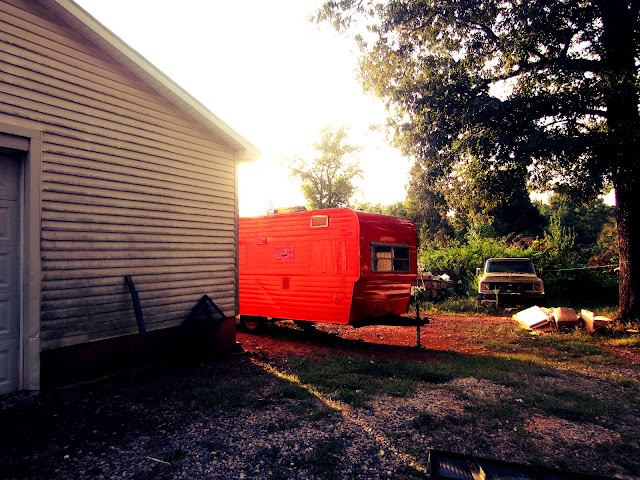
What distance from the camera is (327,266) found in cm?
894

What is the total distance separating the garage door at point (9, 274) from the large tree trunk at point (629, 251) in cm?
1291

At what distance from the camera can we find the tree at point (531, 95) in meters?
9.78

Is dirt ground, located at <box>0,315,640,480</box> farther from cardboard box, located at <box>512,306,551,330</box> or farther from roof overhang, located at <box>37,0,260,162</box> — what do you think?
roof overhang, located at <box>37,0,260,162</box>

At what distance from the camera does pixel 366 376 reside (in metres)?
6.60

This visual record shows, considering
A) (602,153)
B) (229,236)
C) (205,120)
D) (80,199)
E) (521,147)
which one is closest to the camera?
(80,199)

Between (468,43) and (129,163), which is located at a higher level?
(468,43)

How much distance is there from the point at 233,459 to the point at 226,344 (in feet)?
14.5

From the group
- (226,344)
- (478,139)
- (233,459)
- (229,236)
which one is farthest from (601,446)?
(478,139)

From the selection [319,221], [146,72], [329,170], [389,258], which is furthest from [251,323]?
[329,170]

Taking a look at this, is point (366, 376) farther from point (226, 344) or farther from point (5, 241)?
point (5, 241)

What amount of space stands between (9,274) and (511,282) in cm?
1361

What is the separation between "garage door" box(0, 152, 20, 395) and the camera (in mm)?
5039

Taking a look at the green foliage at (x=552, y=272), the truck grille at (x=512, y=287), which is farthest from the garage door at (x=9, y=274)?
the truck grille at (x=512, y=287)

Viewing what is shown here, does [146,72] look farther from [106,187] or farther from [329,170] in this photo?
[329,170]
